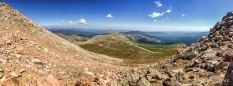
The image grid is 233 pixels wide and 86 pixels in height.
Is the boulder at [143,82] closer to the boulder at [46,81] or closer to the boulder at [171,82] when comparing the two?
the boulder at [171,82]

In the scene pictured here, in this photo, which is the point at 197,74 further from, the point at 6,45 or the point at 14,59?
the point at 6,45

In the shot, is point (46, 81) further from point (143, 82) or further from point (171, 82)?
point (171, 82)

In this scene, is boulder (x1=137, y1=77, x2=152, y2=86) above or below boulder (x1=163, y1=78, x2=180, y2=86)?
below

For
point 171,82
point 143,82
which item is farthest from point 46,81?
point 171,82

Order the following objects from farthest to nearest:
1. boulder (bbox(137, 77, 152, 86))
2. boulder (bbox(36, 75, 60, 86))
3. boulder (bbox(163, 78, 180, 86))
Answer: boulder (bbox(137, 77, 152, 86)) < boulder (bbox(163, 78, 180, 86)) < boulder (bbox(36, 75, 60, 86))

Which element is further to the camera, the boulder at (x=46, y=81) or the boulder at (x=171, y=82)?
the boulder at (x=171, y=82)

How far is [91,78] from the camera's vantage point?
63.6 feet

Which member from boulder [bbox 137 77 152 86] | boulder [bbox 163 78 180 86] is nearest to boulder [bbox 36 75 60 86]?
boulder [bbox 137 77 152 86]

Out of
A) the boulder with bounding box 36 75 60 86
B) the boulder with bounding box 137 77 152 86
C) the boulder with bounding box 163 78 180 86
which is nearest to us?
the boulder with bounding box 36 75 60 86

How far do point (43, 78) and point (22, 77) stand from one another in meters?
1.81

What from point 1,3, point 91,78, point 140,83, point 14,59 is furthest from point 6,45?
point 1,3

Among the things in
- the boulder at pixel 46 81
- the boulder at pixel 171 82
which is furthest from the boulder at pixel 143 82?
the boulder at pixel 46 81

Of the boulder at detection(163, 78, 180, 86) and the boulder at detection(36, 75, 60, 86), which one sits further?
the boulder at detection(163, 78, 180, 86)

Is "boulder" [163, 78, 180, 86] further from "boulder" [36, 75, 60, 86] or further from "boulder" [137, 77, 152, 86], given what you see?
"boulder" [36, 75, 60, 86]
